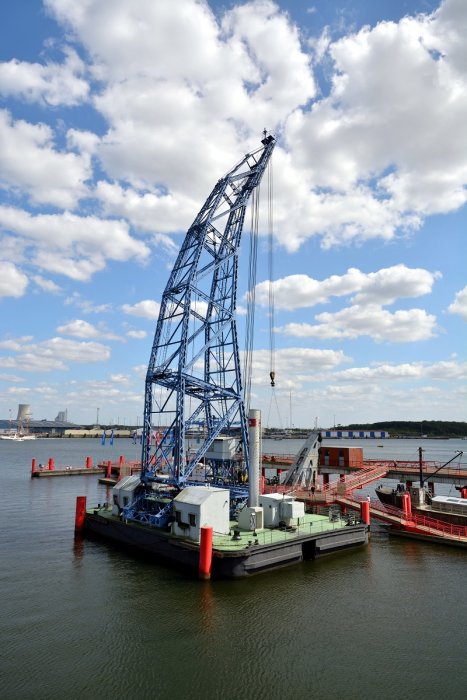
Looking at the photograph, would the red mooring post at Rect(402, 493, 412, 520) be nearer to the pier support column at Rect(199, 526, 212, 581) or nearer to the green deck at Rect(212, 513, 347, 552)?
the green deck at Rect(212, 513, 347, 552)

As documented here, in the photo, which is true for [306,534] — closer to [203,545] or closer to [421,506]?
[203,545]

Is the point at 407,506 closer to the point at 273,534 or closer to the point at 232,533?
the point at 273,534

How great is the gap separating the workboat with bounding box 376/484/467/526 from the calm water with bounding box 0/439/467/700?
6525 mm

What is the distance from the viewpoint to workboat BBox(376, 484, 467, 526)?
118 ft

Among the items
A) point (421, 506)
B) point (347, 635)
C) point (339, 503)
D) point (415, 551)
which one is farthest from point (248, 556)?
point (421, 506)

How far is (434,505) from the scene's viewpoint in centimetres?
3881

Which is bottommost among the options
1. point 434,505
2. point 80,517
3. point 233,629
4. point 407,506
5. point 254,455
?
point 233,629

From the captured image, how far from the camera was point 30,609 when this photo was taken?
21.1 metres

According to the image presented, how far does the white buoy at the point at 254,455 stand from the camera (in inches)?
1212

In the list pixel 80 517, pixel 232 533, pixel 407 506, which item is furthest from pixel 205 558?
pixel 407 506

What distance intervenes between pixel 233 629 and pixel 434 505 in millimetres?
26227

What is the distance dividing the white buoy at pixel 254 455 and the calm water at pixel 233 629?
559 cm

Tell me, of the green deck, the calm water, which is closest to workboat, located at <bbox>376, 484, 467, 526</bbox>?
the calm water

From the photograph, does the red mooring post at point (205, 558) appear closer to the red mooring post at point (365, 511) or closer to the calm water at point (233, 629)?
the calm water at point (233, 629)
